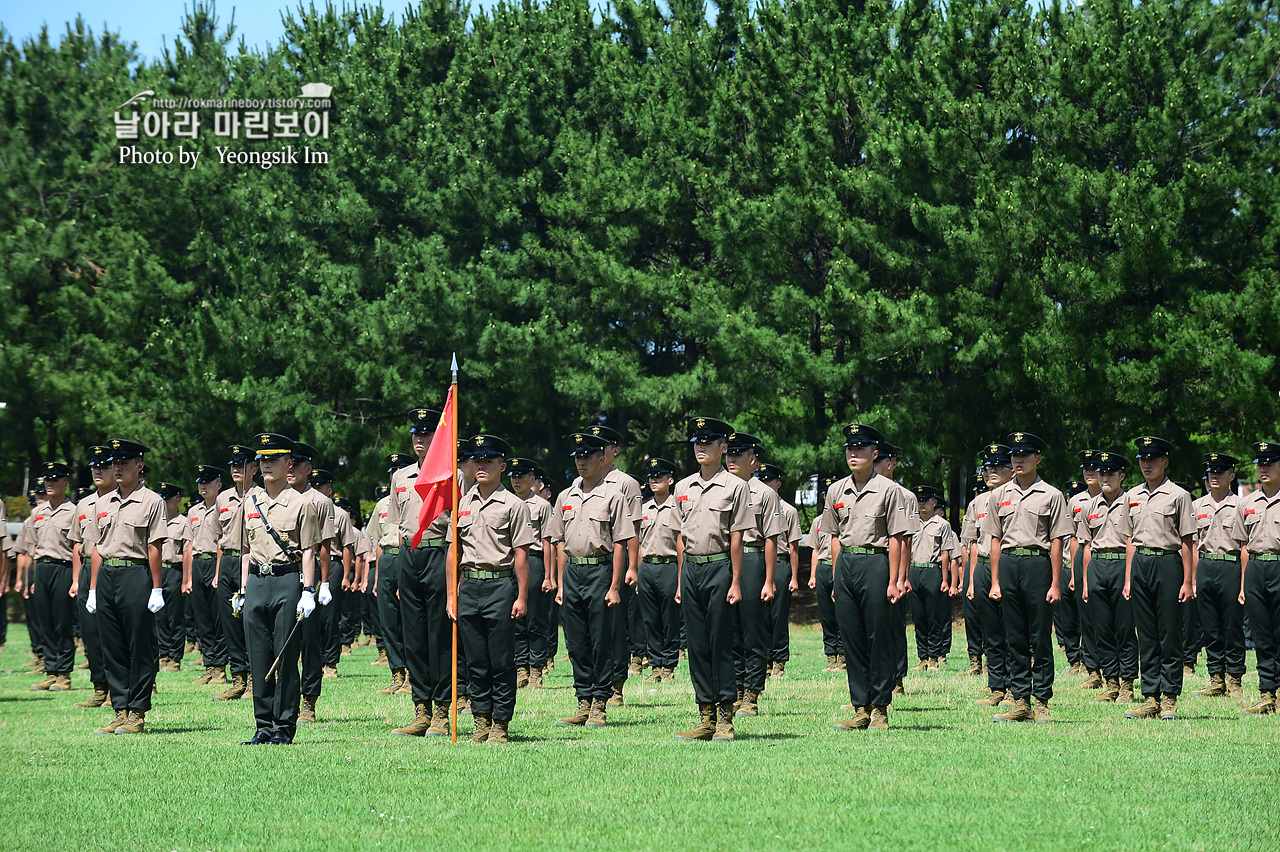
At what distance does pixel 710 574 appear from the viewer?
10.9m

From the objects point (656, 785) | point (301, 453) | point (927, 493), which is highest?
point (301, 453)

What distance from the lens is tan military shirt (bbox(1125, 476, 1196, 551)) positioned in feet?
42.4

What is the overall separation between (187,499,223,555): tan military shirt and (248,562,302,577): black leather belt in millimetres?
6775

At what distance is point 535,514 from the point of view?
45.7 ft

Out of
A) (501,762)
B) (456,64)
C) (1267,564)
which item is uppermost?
(456,64)

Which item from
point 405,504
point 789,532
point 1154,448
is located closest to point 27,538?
point 405,504

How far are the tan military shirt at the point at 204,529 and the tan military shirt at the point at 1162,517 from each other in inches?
415

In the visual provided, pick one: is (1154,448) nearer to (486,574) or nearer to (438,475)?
(486,574)

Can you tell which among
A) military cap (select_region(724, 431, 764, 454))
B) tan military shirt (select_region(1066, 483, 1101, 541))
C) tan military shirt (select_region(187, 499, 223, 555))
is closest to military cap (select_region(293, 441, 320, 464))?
military cap (select_region(724, 431, 764, 454))

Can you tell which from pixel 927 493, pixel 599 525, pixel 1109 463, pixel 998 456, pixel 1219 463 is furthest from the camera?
pixel 927 493

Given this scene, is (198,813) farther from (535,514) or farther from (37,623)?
(37,623)

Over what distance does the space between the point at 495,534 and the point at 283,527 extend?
159cm

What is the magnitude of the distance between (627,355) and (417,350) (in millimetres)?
5127

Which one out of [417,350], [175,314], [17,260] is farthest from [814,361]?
[17,260]
